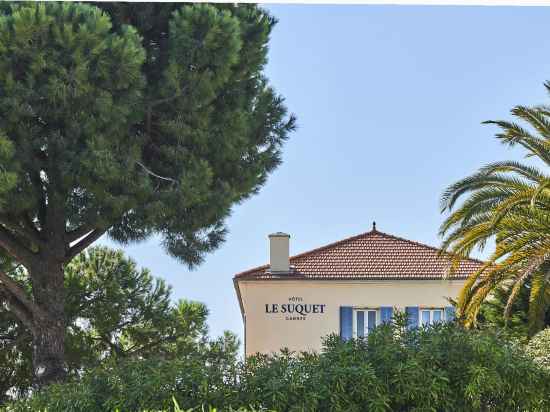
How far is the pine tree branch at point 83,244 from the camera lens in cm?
1658

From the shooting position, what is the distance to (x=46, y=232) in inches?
643

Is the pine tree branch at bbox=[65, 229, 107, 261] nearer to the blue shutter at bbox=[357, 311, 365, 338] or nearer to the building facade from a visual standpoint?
the building facade

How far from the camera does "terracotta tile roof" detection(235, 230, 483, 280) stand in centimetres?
2994

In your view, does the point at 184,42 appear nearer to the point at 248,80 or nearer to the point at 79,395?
the point at 248,80

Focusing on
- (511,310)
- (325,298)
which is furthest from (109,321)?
(325,298)

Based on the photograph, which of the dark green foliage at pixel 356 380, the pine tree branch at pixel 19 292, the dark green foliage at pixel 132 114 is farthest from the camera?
the pine tree branch at pixel 19 292

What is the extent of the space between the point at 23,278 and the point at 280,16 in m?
10.1

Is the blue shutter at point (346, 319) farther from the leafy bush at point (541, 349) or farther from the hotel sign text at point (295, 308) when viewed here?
the leafy bush at point (541, 349)

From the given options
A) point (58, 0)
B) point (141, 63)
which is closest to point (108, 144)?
point (141, 63)

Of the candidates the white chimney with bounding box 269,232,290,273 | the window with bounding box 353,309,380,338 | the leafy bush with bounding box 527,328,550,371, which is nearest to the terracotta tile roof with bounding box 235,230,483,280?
the white chimney with bounding box 269,232,290,273

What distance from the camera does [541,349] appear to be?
12859 millimetres

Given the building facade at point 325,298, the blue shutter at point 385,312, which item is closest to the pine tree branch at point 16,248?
the building facade at point 325,298

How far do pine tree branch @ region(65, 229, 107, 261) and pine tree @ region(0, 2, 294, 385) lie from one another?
1.9 inches

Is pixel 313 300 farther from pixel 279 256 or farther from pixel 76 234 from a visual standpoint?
pixel 76 234
